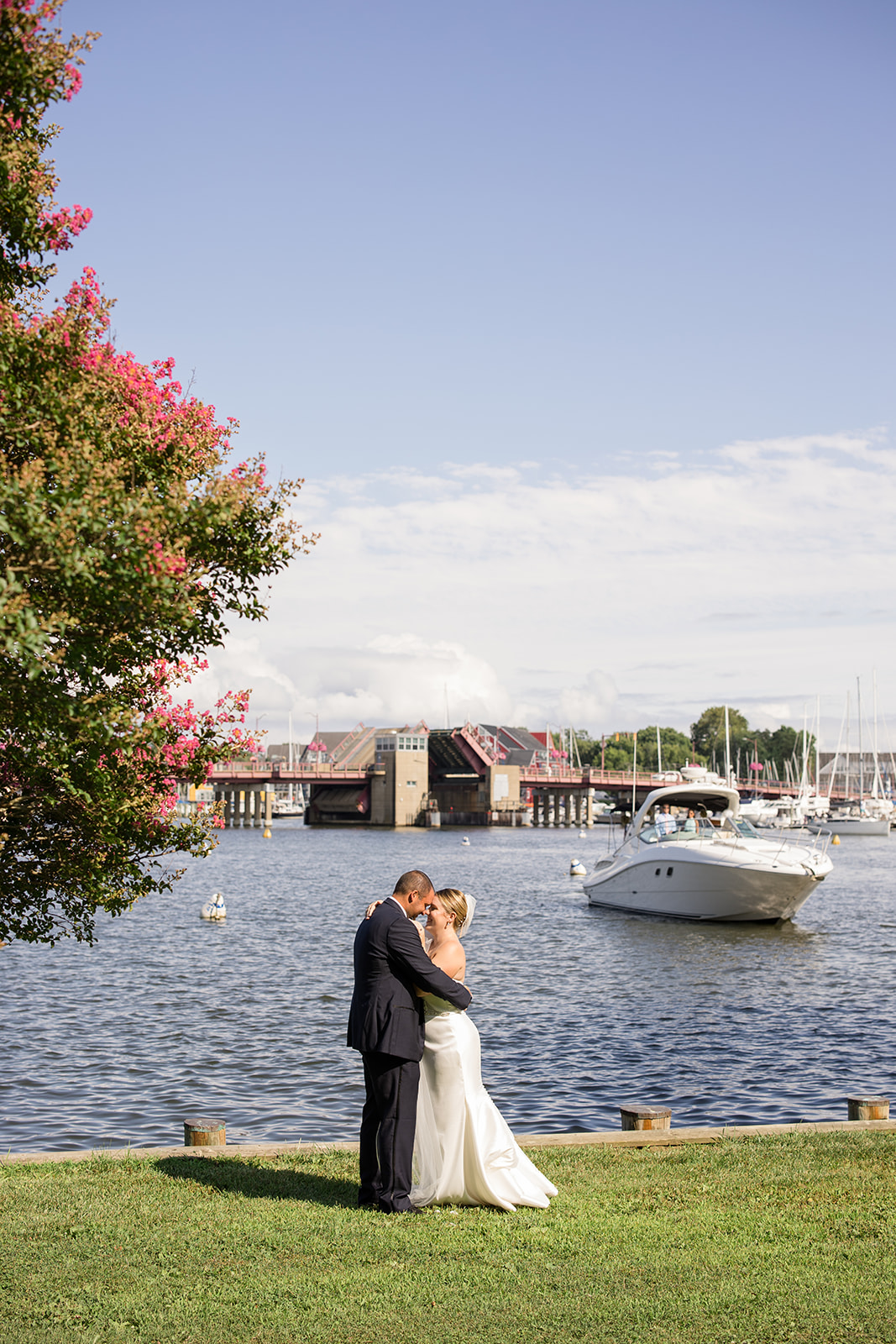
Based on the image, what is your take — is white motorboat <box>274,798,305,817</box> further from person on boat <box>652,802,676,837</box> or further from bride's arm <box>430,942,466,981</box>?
bride's arm <box>430,942,466,981</box>

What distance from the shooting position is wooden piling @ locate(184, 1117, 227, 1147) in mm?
10000

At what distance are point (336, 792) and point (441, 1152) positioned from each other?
13574cm

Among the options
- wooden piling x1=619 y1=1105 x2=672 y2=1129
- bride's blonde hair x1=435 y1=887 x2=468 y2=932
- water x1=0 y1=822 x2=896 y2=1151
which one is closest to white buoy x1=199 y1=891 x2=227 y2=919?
water x1=0 y1=822 x2=896 y2=1151

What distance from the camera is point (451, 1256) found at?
23.7 feet

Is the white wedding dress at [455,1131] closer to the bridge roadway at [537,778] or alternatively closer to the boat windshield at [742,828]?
the boat windshield at [742,828]

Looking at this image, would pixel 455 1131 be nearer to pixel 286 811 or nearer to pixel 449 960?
pixel 449 960

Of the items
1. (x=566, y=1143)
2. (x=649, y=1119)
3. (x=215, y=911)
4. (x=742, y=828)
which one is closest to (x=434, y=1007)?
(x=566, y=1143)

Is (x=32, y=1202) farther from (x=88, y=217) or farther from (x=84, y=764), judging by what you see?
(x=88, y=217)

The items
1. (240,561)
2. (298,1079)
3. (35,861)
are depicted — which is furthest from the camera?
(298,1079)

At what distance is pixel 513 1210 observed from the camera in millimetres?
8188

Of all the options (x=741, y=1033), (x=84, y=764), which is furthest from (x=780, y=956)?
(x=84, y=764)

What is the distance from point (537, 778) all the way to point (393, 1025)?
5016 inches

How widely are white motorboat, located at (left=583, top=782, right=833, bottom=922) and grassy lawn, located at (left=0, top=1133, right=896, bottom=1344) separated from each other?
26805 millimetres

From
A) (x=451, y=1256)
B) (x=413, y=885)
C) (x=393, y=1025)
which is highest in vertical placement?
(x=413, y=885)
